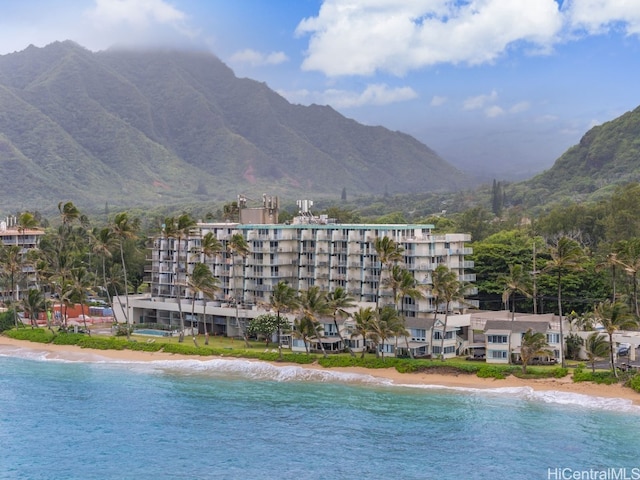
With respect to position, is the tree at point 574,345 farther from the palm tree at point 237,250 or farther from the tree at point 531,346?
the palm tree at point 237,250

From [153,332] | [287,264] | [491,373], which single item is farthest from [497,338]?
[153,332]

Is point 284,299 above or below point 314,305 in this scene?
above

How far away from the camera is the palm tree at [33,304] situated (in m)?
92.4

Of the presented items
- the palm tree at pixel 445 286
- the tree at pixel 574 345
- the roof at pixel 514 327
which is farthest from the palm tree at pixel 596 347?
the palm tree at pixel 445 286

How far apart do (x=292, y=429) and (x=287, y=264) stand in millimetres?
35065

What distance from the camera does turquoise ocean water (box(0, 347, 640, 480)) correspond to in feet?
155

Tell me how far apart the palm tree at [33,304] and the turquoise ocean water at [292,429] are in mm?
21968

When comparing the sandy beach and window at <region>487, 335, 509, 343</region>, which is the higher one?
window at <region>487, 335, 509, 343</region>

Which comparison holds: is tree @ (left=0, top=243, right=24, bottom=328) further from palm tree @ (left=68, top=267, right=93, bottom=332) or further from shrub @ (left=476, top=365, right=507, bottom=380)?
shrub @ (left=476, top=365, right=507, bottom=380)

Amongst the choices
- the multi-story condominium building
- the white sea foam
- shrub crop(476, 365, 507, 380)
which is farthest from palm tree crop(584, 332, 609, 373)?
the multi-story condominium building

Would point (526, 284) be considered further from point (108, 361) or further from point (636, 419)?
point (108, 361)

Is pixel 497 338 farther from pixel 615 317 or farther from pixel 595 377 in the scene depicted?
pixel 615 317

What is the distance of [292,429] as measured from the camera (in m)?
54.4

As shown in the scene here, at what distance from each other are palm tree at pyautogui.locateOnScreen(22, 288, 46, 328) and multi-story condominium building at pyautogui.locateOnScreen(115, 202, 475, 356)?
9.07 m
